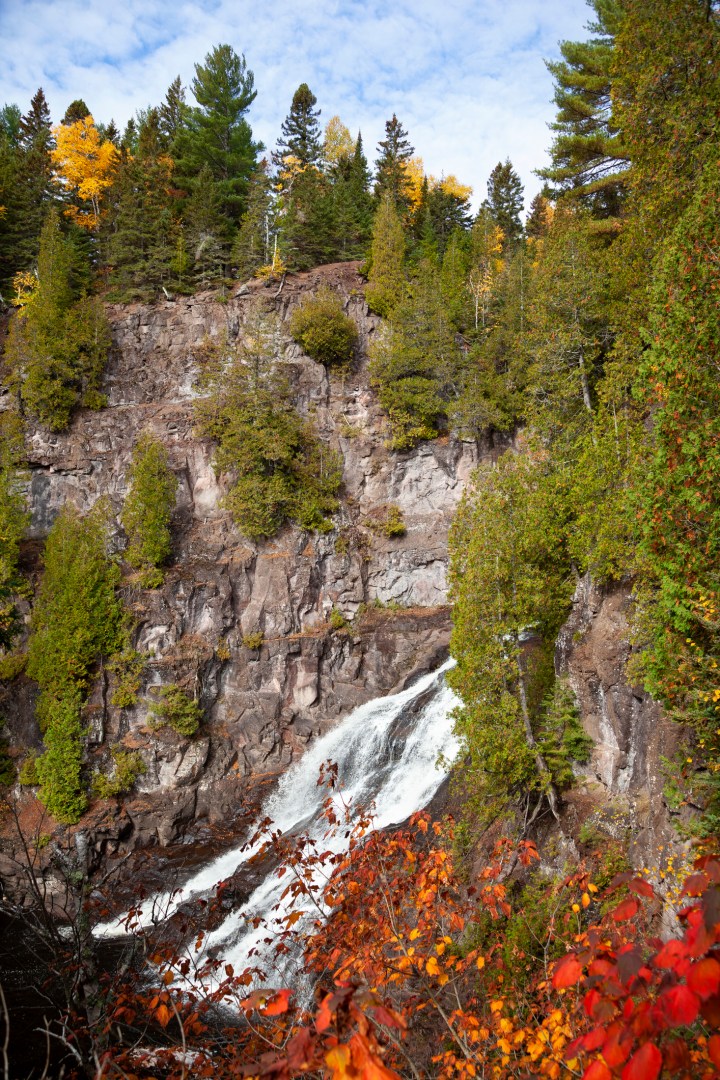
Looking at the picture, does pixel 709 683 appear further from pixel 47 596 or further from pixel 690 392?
pixel 47 596

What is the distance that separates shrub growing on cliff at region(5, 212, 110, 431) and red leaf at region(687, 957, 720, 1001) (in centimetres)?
3523

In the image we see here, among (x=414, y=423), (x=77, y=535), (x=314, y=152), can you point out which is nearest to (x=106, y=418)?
(x=77, y=535)

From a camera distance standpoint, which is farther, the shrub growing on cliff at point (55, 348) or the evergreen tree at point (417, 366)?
the shrub growing on cliff at point (55, 348)

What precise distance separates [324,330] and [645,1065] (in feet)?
110

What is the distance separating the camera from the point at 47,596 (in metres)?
24.5

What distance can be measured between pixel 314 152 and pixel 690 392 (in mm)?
45909

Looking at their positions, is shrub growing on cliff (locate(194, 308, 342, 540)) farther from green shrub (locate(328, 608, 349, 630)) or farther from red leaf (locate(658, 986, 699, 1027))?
red leaf (locate(658, 986, 699, 1027))

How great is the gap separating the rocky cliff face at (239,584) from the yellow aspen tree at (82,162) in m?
13.0

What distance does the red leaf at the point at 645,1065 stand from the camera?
69.7 inches

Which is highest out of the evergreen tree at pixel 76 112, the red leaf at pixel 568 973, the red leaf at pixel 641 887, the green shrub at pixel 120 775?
the evergreen tree at pixel 76 112

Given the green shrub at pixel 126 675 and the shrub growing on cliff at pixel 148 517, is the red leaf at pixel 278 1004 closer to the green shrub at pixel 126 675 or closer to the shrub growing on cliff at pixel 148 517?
the green shrub at pixel 126 675

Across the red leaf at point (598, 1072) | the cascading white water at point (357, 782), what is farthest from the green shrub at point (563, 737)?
the red leaf at point (598, 1072)

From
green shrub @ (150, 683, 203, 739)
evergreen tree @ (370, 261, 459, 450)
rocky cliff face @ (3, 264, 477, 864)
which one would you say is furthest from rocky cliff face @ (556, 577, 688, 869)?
evergreen tree @ (370, 261, 459, 450)

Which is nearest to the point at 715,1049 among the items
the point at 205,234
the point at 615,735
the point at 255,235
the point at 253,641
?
the point at 615,735
